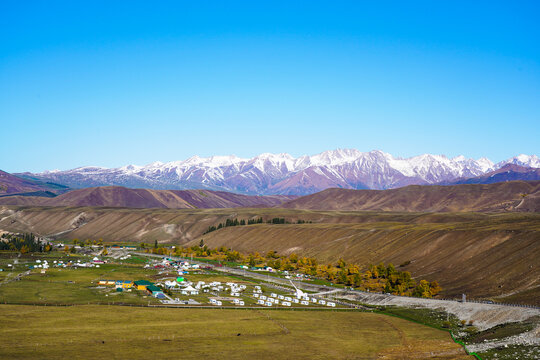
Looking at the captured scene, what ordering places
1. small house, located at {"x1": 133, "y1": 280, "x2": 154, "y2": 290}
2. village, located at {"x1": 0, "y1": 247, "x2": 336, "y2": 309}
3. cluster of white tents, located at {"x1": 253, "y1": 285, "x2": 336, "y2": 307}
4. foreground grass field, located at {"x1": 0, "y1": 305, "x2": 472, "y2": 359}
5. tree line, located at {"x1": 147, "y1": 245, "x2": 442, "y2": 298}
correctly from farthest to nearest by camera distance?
1. tree line, located at {"x1": 147, "y1": 245, "x2": 442, "y2": 298}
2. small house, located at {"x1": 133, "y1": 280, "x2": 154, "y2": 290}
3. cluster of white tents, located at {"x1": 253, "y1": 285, "x2": 336, "y2": 307}
4. village, located at {"x1": 0, "y1": 247, "x2": 336, "y2": 309}
5. foreground grass field, located at {"x1": 0, "y1": 305, "x2": 472, "y2": 359}

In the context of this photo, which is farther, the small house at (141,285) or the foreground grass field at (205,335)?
the small house at (141,285)

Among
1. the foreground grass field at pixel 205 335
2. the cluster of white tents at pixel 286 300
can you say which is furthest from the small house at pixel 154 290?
the cluster of white tents at pixel 286 300

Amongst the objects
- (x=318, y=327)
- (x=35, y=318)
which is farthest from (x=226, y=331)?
(x=35, y=318)

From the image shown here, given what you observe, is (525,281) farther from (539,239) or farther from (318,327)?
(318,327)

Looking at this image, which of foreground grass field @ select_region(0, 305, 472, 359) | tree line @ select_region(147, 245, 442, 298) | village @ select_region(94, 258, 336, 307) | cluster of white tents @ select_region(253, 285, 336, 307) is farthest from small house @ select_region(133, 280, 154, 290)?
tree line @ select_region(147, 245, 442, 298)

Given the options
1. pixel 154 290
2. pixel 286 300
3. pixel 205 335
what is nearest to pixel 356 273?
pixel 286 300

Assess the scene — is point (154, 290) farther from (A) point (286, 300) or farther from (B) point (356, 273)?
(B) point (356, 273)

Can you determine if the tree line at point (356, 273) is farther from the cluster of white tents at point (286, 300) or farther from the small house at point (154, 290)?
the small house at point (154, 290)

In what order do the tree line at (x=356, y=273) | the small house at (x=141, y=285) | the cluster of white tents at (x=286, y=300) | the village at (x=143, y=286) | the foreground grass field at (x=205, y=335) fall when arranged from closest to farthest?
the foreground grass field at (x=205, y=335) → the village at (x=143, y=286) → the cluster of white tents at (x=286, y=300) → the small house at (x=141, y=285) → the tree line at (x=356, y=273)

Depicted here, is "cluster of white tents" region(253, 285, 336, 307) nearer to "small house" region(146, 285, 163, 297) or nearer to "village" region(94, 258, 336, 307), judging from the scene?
"village" region(94, 258, 336, 307)

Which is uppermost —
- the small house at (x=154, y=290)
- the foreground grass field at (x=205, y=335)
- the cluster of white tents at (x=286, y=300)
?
the foreground grass field at (x=205, y=335)
